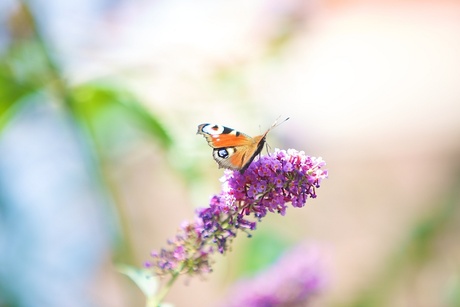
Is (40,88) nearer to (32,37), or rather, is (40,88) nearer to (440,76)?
(32,37)

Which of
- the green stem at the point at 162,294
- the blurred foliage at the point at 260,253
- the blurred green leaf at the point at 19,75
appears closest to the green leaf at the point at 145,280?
the green stem at the point at 162,294

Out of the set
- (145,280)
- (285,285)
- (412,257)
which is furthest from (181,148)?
(412,257)

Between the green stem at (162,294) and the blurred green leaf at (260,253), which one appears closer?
the green stem at (162,294)

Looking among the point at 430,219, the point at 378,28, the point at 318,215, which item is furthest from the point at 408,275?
the point at 378,28

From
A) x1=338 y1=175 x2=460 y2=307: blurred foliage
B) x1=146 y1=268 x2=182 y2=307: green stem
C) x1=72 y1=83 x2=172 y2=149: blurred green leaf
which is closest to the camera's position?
x1=146 y1=268 x2=182 y2=307: green stem

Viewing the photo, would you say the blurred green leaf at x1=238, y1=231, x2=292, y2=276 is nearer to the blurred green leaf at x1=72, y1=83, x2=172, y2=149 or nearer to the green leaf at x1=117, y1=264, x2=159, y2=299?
the blurred green leaf at x1=72, y1=83, x2=172, y2=149

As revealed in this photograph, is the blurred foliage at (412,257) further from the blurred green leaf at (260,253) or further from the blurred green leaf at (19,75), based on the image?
the blurred green leaf at (19,75)

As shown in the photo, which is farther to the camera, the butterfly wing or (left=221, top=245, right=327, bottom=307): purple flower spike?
(left=221, top=245, right=327, bottom=307): purple flower spike

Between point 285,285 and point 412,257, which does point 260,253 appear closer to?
point 285,285

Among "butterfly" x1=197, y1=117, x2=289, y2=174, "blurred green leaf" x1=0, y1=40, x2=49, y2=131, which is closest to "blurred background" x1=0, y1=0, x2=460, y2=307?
"blurred green leaf" x1=0, y1=40, x2=49, y2=131
